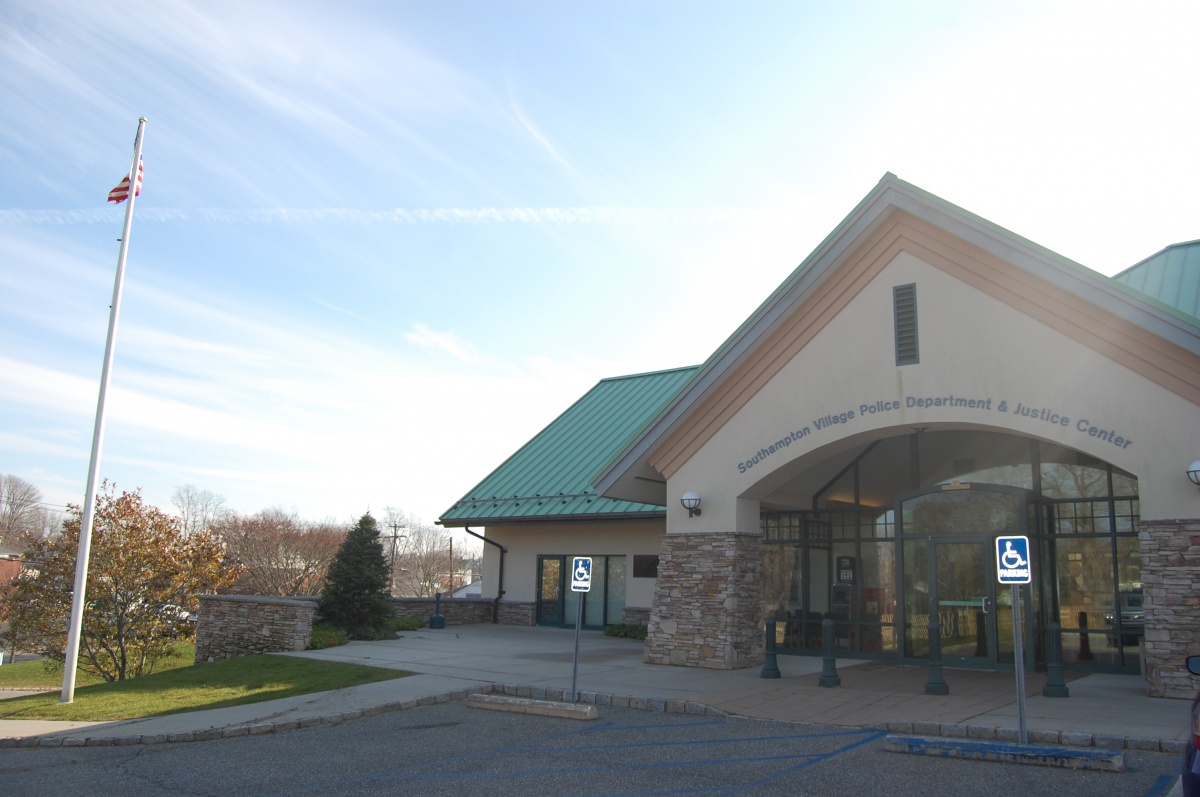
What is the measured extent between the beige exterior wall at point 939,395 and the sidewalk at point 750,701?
3.04 m

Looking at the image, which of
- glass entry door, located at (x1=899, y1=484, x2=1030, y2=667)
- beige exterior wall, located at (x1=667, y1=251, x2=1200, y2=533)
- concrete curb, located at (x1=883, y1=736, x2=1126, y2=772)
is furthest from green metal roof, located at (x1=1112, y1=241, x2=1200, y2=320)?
concrete curb, located at (x1=883, y1=736, x2=1126, y2=772)

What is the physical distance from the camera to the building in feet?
43.8

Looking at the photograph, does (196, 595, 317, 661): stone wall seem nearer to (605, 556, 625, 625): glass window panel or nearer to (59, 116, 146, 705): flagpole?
(59, 116, 146, 705): flagpole

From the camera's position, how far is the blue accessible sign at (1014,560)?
9672 mm

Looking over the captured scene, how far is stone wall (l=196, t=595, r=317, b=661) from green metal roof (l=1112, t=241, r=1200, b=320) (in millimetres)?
19726

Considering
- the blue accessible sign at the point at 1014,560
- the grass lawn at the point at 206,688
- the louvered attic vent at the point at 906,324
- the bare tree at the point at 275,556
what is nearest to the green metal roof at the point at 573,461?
the grass lawn at the point at 206,688

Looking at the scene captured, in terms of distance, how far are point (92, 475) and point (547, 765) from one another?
1192 centimetres

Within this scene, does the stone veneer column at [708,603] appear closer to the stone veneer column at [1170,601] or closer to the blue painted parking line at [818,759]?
the blue painted parking line at [818,759]

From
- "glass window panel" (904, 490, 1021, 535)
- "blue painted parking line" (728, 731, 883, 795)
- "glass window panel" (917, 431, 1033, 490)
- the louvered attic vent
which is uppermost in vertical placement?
the louvered attic vent

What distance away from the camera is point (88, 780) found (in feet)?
31.8

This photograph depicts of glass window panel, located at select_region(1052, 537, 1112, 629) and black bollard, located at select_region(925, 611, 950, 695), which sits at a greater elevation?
glass window panel, located at select_region(1052, 537, 1112, 629)

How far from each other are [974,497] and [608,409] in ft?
51.6

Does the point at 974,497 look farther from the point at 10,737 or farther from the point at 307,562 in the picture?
the point at 307,562

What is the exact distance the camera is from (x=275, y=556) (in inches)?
1945
